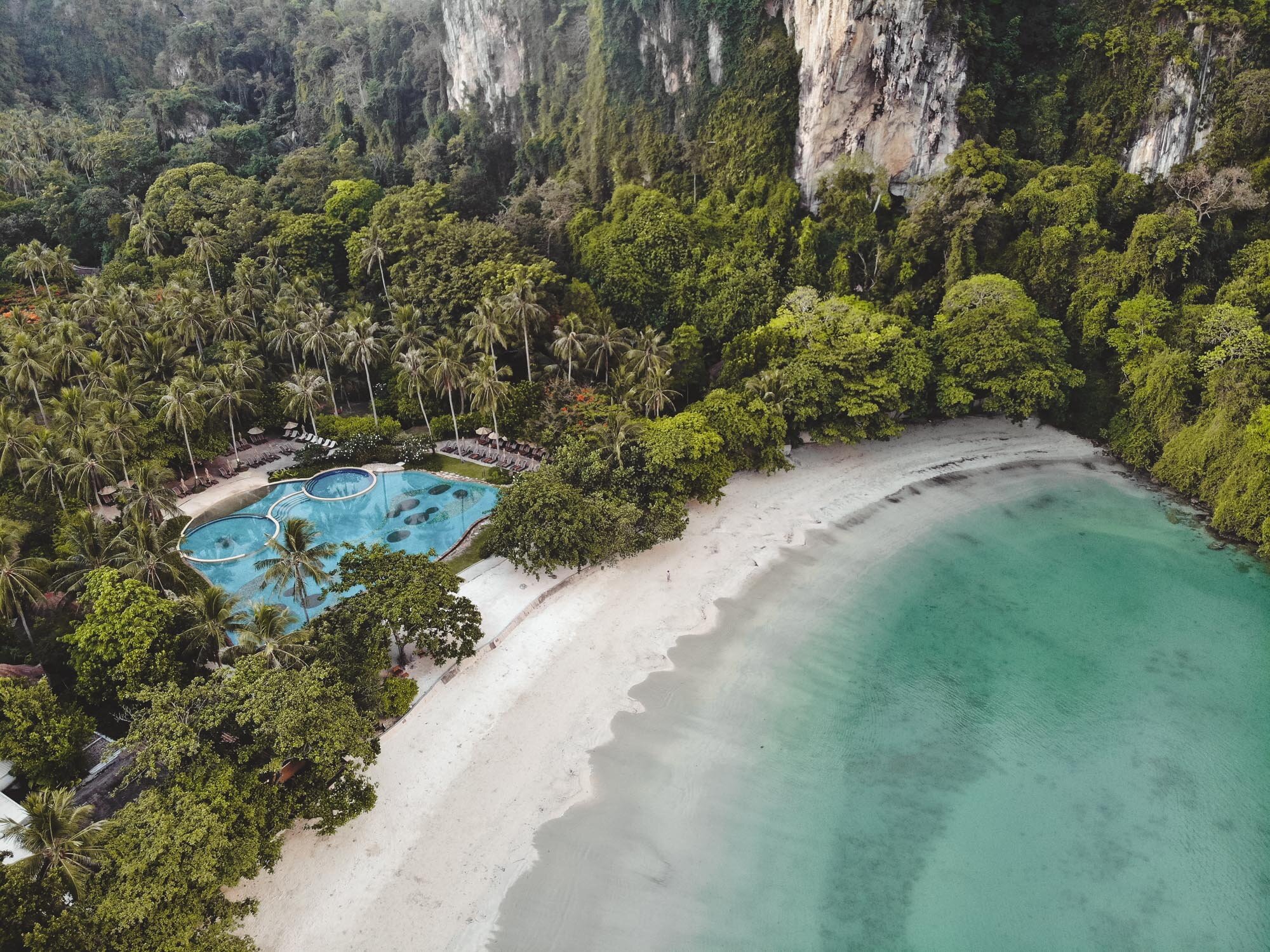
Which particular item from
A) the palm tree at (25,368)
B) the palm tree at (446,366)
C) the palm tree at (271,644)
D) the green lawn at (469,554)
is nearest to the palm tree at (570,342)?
the palm tree at (446,366)

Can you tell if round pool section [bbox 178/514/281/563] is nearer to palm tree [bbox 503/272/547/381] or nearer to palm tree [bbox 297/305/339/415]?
palm tree [bbox 297/305/339/415]

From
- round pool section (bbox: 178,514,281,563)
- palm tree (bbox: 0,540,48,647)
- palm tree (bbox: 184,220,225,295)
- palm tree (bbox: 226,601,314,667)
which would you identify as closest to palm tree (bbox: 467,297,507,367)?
round pool section (bbox: 178,514,281,563)

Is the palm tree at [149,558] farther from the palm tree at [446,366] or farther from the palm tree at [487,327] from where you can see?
the palm tree at [487,327]

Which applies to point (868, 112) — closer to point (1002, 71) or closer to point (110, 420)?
point (1002, 71)

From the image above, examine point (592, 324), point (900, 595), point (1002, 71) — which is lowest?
point (900, 595)

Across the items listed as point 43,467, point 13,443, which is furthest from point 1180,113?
point 13,443

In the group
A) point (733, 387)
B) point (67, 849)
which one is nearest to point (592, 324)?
point (733, 387)

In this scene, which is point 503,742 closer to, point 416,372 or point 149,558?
point 149,558
